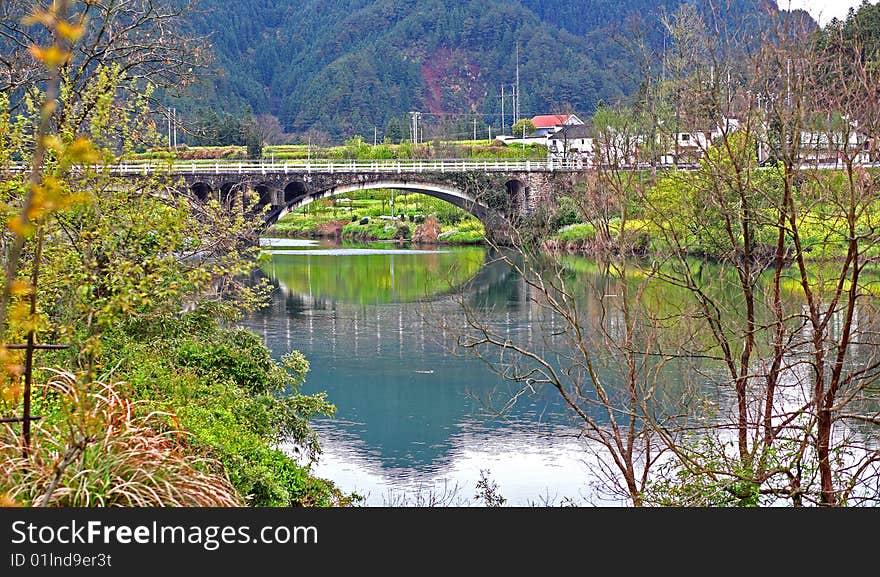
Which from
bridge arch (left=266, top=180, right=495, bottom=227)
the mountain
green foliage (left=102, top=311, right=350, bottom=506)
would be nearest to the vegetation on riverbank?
bridge arch (left=266, top=180, right=495, bottom=227)

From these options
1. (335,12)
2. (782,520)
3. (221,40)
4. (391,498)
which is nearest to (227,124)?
(391,498)

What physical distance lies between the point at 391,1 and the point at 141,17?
562 ft

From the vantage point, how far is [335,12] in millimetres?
185500

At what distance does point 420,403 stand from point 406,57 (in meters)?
156

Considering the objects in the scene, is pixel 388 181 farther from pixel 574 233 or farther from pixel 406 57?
pixel 406 57

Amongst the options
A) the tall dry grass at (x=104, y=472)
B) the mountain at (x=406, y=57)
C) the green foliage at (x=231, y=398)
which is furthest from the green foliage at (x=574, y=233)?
the mountain at (x=406, y=57)

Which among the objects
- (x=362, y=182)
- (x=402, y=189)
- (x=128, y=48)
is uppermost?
(x=128, y=48)

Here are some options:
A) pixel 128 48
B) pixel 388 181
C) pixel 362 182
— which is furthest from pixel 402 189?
pixel 128 48

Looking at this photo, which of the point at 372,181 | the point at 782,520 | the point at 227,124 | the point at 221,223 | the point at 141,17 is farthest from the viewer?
the point at 227,124

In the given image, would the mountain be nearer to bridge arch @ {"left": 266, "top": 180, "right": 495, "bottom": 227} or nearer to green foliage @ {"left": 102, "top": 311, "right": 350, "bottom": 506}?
bridge arch @ {"left": 266, "top": 180, "right": 495, "bottom": 227}

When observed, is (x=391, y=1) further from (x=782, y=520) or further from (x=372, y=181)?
(x=782, y=520)

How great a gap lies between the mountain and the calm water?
107m

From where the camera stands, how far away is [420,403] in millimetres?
16750

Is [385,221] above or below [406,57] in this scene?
below
